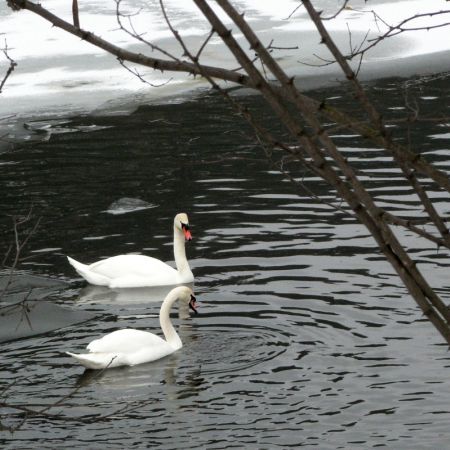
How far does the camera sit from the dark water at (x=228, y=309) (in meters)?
6.38

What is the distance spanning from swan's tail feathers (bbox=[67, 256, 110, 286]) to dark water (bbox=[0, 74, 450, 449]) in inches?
3.5

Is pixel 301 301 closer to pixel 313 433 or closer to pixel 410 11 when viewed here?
pixel 313 433

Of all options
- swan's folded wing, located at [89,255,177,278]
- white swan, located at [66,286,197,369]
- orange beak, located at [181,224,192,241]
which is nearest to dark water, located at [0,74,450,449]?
white swan, located at [66,286,197,369]

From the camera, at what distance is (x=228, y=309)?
8.45 metres

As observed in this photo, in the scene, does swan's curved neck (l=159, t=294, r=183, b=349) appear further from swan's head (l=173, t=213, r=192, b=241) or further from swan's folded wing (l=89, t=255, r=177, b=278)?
swan's head (l=173, t=213, r=192, b=241)

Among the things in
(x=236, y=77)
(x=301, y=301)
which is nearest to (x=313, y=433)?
(x=301, y=301)

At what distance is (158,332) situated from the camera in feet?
27.4

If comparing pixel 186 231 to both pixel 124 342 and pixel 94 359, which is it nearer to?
pixel 124 342

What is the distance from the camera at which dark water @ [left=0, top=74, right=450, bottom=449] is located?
6.38 metres

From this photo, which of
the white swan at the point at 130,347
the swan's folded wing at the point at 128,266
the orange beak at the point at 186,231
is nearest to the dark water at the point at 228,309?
the white swan at the point at 130,347

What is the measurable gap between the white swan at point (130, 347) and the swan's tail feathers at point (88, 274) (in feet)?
4.75

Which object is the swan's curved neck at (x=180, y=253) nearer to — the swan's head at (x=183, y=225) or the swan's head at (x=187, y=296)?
the swan's head at (x=183, y=225)

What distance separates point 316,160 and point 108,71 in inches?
619

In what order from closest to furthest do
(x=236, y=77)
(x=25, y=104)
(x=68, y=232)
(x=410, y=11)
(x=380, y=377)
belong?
1. (x=236, y=77)
2. (x=380, y=377)
3. (x=68, y=232)
4. (x=25, y=104)
5. (x=410, y=11)
